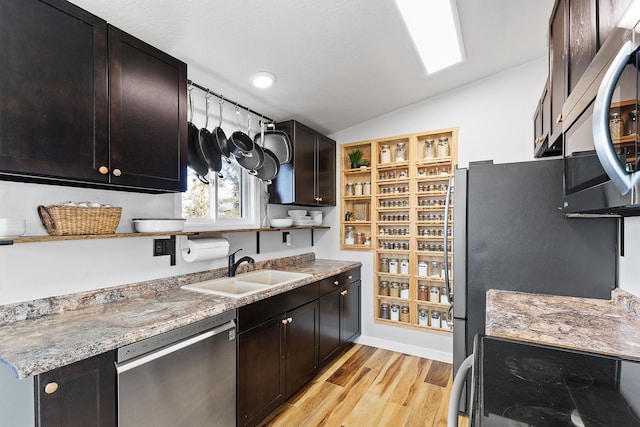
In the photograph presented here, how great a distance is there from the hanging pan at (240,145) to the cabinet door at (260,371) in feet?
3.80

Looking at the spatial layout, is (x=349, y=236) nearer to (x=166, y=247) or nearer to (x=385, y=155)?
(x=385, y=155)

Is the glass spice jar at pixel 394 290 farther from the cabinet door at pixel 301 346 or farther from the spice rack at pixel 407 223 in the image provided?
the cabinet door at pixel 301 346

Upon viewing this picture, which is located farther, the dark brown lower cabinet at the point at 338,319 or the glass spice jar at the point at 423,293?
the glass spice jar at the point at 423,293

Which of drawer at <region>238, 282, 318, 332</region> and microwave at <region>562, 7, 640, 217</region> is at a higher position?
microwave at <region>562, 7, 640, 217</region>

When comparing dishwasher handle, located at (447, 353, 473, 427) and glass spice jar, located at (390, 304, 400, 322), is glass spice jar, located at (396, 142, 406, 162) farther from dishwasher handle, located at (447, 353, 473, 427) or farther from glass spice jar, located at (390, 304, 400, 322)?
dishwasher handle, located at (447, 353, 473, 427)

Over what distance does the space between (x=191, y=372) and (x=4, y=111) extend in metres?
1.29

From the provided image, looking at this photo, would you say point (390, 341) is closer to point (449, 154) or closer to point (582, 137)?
point (449, 154)

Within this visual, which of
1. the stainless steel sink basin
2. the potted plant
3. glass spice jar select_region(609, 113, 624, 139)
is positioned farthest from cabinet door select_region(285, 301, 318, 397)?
glass spice jar select_region(609, 113, 624, 139)

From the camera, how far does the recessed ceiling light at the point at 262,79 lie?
6.86 ft

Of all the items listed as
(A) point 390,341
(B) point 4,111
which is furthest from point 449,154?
(B) point 4,111

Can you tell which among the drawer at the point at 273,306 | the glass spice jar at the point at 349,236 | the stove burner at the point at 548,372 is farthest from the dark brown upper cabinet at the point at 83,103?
the glass spice jar at the point at 349,236

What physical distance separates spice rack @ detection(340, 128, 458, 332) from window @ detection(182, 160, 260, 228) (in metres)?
1.12

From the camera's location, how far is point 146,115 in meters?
1.55

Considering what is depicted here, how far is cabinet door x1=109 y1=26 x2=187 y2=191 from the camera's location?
1.42 m
